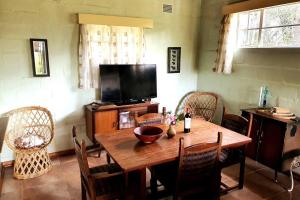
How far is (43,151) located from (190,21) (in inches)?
124

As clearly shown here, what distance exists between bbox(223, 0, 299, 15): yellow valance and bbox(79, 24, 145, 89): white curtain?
53.3 inches

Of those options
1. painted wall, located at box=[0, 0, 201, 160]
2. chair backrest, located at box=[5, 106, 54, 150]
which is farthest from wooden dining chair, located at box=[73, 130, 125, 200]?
painted wall, located at box=[0, 0, 201, 160]

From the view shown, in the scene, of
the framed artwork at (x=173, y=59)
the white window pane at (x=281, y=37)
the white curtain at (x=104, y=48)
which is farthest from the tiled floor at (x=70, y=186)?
the framed artwork at (x=173, y=59)

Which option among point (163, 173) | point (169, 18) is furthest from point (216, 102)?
point (163, 173)

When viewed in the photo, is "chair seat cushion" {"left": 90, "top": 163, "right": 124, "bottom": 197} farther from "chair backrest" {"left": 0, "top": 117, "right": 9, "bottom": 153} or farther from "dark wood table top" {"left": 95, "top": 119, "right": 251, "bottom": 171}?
"chair backrest" {"left": 0, "top": 117, "right": 9, "bottom": 153}

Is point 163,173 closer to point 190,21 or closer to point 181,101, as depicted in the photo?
point 181,101

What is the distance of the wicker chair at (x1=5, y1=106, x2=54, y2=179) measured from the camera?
2873 millimetres

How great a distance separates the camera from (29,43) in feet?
10.1

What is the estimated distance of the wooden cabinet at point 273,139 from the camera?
268cm

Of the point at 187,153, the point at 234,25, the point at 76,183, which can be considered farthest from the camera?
the point at 234,25

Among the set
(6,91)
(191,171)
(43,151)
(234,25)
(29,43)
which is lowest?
(43,151)

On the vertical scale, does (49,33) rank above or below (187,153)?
above

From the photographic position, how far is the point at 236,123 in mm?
2764

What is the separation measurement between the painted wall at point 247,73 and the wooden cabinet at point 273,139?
1.31 feet
